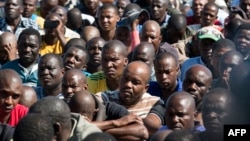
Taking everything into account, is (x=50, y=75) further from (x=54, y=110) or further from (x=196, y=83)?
(x=54, y=110)

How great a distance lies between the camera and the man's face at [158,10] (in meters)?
13.6

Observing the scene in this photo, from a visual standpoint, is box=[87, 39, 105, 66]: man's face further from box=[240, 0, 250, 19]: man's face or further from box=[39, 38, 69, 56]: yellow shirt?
box=[240, 0, 250, 19]: man's face

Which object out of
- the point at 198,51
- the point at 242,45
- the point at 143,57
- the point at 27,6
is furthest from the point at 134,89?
the point at 27,6

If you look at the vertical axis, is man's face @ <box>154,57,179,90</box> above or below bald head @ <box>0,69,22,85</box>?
below

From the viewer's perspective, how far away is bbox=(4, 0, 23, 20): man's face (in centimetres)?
1322

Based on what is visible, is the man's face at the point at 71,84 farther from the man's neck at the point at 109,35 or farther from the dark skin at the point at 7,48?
the man's neck at the point at 109,35

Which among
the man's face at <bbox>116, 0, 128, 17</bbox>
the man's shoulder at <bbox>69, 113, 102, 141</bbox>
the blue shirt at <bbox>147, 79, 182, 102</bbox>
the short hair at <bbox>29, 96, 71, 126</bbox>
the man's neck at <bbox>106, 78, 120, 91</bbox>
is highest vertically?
the short hair at <bbox>29, 96, 71, 126</bbox>

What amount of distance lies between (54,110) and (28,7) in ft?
23.4

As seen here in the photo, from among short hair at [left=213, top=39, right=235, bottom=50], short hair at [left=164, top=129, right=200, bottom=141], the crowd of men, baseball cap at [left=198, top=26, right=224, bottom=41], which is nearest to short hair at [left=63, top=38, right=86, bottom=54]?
the crowd of men

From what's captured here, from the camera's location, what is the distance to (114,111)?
820cm

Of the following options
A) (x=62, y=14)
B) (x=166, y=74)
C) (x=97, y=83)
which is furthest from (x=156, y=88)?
(x=62, y=14)

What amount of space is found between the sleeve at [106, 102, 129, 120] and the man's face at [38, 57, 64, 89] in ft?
6.42

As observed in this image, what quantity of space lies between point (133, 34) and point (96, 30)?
898mm

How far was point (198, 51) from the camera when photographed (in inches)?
473
